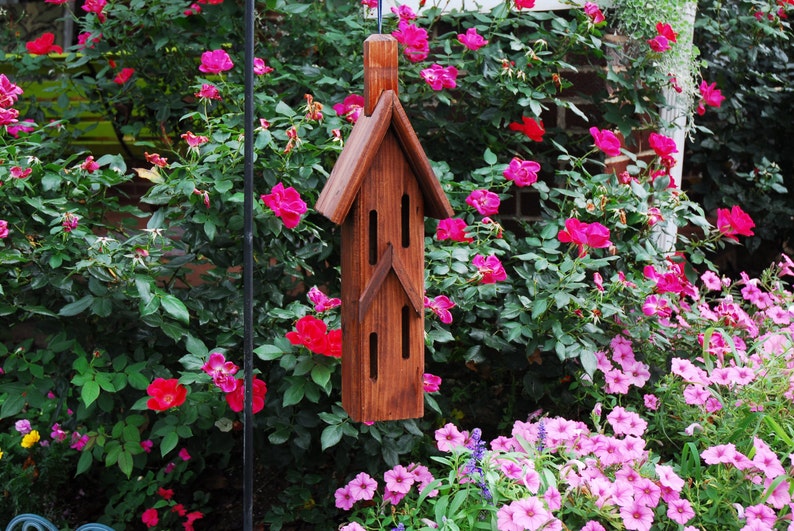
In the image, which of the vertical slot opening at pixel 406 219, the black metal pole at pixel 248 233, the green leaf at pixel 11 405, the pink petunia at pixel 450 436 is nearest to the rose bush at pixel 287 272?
the green leaf at pixel 11 405

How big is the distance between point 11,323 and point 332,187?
1264 millimetres

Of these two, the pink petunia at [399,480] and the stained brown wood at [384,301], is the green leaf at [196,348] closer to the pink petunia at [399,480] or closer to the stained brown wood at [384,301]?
the pink petunia at [399,480]

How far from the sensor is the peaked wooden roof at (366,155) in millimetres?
1172

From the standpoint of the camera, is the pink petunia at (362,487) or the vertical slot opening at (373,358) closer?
Answer: the vertical slot opening at (373,358)

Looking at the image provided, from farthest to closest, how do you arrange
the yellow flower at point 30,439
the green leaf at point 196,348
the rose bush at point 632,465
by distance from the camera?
the yellow flower at point 30,439, the green leaf at point 196,348, the rose bush at point 632,465

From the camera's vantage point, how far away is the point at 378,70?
119cm

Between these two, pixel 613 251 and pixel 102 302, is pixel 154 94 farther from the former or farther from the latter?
pixel 613 251

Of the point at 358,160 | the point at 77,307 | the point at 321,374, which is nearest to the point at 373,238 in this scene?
the point at 358,160

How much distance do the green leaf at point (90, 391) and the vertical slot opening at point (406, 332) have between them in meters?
0.81

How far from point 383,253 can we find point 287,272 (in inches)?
35.7

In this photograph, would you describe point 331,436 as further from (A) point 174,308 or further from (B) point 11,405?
(B) point 11,405

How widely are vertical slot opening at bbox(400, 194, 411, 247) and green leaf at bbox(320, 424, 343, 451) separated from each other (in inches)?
23.7

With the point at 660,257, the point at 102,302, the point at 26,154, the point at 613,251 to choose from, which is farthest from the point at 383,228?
the point at 26,154

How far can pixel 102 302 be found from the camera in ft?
6.23
